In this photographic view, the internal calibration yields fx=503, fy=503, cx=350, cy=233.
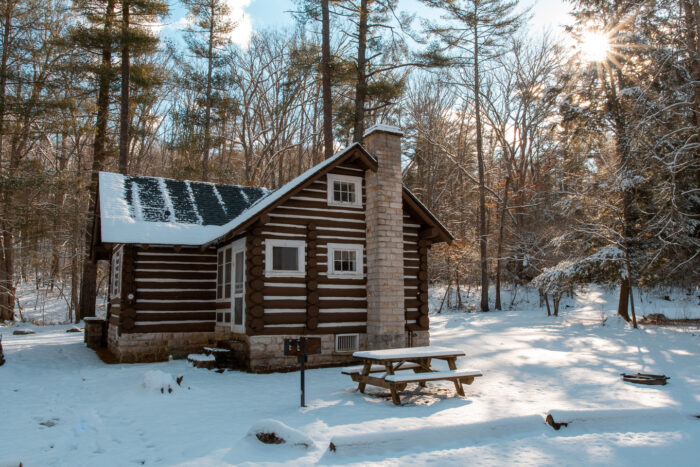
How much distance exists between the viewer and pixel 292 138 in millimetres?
32688

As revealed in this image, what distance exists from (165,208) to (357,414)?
31.4 ft

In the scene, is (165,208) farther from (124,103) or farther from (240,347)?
(124,103)

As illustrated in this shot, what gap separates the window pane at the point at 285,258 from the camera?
12.1 m

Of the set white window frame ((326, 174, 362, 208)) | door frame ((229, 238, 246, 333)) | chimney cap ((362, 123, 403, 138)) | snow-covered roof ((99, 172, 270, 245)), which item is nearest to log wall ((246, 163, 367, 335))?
white window frame ((326, 174, 362, 208))

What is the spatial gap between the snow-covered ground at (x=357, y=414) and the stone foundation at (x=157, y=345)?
2.13ft

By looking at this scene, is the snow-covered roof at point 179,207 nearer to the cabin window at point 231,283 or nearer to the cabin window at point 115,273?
the cabin window at point 231,283

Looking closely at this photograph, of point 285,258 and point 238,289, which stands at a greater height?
point 285,258

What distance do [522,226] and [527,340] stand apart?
15.8 meters

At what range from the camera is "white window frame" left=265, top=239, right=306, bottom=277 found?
11.9 m

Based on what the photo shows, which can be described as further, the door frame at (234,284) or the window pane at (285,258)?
the window pane at (285,258)

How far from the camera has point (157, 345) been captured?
13.3 metres

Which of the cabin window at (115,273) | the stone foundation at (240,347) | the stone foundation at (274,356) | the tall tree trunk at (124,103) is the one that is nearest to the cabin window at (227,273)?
the stone foundation at (240,347)

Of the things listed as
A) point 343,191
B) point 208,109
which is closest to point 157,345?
point 343,191

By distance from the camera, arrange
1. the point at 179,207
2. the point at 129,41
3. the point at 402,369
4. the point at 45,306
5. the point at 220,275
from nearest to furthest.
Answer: the point at 402,369 → the point at 220,275 → the point at 179,207 → the point at 129,41 → the point at 45,306
